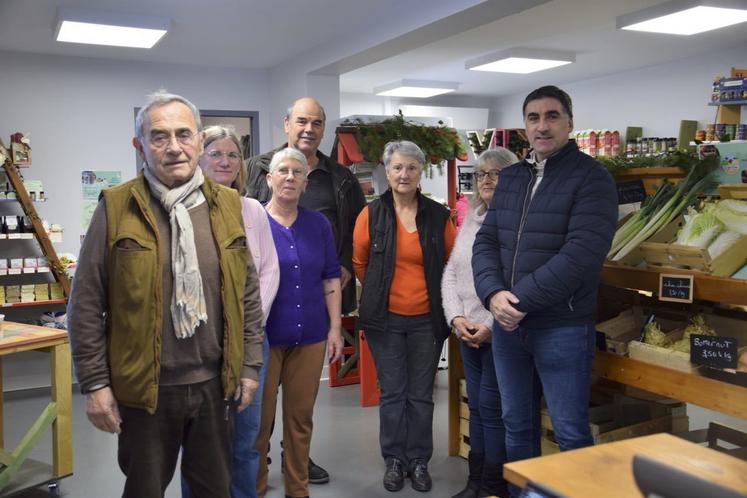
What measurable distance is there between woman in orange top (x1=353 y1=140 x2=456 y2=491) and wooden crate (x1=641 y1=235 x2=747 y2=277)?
A: 3.19ft

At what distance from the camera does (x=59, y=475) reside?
3.14 metres

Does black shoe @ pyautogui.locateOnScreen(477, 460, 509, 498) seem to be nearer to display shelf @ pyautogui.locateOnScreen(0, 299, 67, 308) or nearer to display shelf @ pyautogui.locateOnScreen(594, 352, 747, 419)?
display shelf @ pyautogui.locateOnScreen(594, 352, 747, 419)

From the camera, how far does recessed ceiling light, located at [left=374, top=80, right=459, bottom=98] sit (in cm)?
917

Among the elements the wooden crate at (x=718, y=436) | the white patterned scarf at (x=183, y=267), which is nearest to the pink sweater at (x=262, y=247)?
the white patterned scarf at (x=183, y=267)

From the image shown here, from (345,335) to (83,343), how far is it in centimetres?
344

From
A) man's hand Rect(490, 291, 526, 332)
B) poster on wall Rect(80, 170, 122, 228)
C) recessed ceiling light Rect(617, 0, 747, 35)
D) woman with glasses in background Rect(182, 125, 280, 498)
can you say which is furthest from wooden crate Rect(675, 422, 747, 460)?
poster on wall Rect(80, 170, 122, 228)

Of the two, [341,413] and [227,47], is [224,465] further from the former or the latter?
[227,47]

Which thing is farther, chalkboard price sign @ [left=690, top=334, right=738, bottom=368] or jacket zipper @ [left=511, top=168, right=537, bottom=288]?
jacket zipper @ [left=511, top=168, right=537, bottom=288]

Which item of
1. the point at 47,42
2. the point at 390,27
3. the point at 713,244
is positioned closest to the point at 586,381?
the point at 713,244

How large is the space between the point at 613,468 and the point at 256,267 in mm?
1363

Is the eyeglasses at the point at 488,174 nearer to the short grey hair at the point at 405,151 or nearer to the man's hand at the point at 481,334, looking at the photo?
the short grey hair at the point at 405,151

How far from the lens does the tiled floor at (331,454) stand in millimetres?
3281

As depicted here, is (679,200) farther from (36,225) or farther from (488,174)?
(36,225)

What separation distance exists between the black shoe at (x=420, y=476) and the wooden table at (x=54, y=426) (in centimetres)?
161
